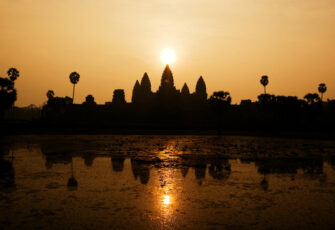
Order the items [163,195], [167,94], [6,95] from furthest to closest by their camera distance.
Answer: [167,94] < [6,95] < [163,195]

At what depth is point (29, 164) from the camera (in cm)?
1538

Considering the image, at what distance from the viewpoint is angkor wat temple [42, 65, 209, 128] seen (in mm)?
77938

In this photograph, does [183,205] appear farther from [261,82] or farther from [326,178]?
[261,82]

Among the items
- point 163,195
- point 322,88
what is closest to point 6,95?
point 163,195

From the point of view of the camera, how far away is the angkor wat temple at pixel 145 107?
77.9m

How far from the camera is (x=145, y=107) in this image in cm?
9094

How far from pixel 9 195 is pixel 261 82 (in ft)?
254

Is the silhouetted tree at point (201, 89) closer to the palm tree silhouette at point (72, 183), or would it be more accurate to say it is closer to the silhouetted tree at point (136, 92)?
the silhouetted tree at point (136, 92)

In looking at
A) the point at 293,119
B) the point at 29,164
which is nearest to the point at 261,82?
the point at 293,119

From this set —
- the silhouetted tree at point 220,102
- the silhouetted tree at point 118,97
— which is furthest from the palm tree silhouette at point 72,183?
the silhouetted tree at point 118,97

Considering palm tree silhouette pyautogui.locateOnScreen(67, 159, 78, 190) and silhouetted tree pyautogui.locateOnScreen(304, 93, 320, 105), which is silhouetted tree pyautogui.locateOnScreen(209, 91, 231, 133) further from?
palm tree silhouette pyautogui.locateOnScreen(67, 159, 78, 190)

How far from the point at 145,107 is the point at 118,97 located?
9.00 m

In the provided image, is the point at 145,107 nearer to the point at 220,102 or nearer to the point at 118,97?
the point at 118,97

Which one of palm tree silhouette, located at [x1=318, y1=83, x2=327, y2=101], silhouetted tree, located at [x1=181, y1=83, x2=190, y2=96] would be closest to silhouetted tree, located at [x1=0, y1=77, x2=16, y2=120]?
silhouetted tree, located at [x1=181, y1=83, x2=190, y2=96]
